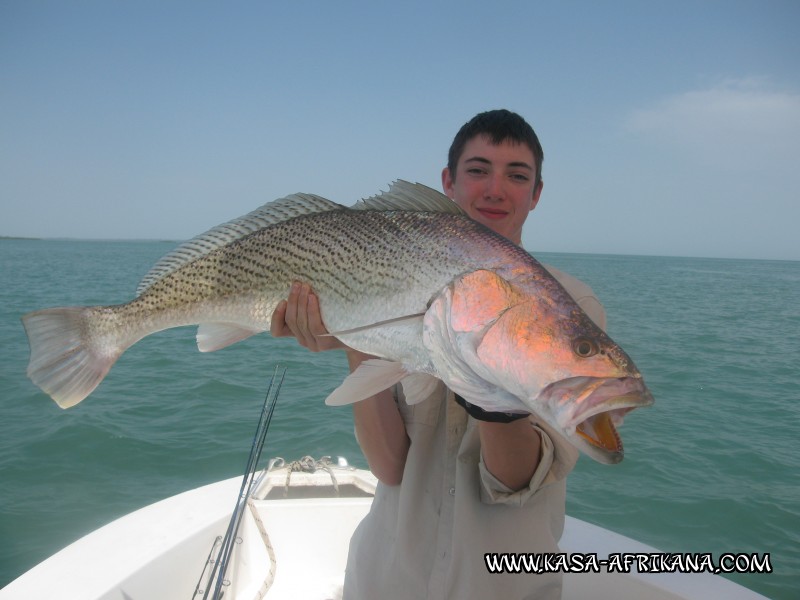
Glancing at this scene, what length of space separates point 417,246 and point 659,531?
614 cm

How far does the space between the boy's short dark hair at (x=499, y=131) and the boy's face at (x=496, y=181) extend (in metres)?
0.03

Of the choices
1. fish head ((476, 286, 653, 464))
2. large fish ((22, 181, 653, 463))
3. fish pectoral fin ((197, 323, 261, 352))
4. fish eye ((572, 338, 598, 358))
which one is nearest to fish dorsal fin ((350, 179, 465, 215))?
large fish ((22, 181, 653, 463))

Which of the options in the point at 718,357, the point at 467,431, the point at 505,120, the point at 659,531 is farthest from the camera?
the point at 718,357

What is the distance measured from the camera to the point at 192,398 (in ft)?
31.5

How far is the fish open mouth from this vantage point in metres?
1.36

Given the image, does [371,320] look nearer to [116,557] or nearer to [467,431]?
[467,431]

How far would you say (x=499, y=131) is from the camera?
104 inches

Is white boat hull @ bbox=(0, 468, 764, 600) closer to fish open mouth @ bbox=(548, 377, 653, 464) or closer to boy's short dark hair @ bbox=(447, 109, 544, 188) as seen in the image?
fish open mouth @ bbox=(548, 377, 653, 464)

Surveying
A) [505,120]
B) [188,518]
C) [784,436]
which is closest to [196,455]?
[188,518]

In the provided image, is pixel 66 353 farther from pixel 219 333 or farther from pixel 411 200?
pixel 411 200

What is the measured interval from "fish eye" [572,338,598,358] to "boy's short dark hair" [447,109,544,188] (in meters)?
1.42

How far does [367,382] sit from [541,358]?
601 millimetres

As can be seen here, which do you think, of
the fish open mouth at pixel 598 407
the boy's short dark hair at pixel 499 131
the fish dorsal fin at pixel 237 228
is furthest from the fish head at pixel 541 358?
the boy's short dark hair at pixel 499 131

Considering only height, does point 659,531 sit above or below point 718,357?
below
